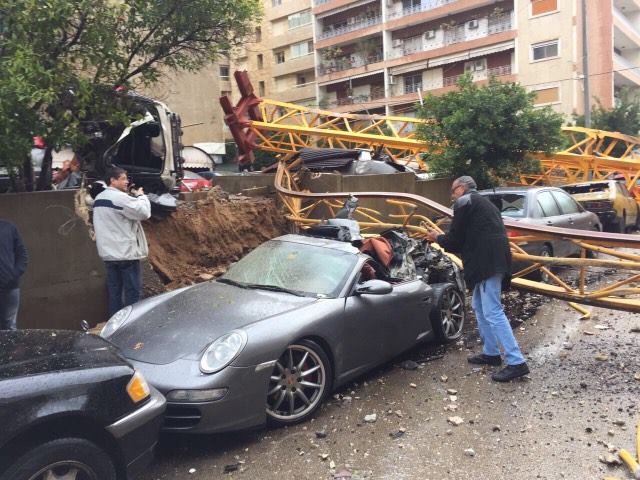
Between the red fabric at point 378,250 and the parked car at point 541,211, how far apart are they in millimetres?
2951

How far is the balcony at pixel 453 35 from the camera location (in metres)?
35.4

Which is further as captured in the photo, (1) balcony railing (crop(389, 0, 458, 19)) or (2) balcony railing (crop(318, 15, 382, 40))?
(2) balcony railing (crop(318, 15, 382, 40))

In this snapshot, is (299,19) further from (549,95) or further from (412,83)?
(549,95)

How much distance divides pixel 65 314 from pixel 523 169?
10.4 meters

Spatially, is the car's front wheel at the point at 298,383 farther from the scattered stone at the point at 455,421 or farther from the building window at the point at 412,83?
the building window at the point at 412,83

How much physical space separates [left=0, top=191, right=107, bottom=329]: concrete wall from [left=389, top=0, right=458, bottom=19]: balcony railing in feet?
123

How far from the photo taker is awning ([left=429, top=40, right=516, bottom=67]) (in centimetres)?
3500

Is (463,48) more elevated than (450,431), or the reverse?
(463,48)

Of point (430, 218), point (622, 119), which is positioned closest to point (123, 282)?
point (430, 218)

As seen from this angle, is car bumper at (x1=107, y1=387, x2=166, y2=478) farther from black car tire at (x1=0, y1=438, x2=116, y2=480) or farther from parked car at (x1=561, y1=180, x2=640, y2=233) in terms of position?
parked car at (x1=561, y1=180, x2=640, y2=233)

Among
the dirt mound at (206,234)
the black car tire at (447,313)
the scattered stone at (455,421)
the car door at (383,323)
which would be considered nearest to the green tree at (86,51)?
the dirt mound at (206,234)

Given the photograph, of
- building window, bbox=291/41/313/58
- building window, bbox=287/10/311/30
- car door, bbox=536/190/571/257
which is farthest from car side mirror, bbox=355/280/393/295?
building window, bbox=287/10/311/30

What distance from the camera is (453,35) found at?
3806 cm

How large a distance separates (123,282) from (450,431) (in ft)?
12.3
